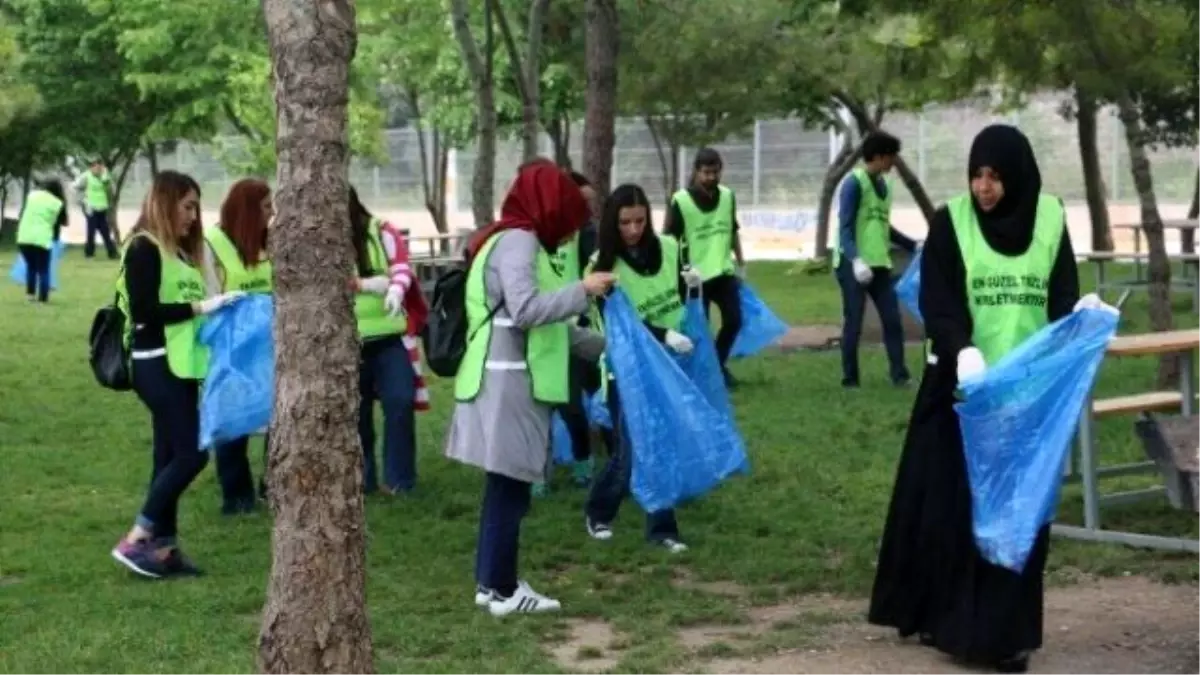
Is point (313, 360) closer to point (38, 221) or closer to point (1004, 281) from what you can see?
point (1004, 281)

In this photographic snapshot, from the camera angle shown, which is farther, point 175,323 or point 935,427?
point 175,323

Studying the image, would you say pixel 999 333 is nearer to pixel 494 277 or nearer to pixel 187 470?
pixel 494 277

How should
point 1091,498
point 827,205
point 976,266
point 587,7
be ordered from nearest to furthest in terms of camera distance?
point 976,266, point 1091,498, point 587,7, point 827,205

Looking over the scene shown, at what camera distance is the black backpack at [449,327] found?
7.14m

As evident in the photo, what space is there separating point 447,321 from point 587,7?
5.16 m

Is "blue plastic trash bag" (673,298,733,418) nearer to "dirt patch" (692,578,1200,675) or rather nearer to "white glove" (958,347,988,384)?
"dirt patch" (692,578,1200,675)

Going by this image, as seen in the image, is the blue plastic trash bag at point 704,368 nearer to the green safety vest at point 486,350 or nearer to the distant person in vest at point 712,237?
the green safety vest at point 486,350

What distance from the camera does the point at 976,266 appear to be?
20.7ft

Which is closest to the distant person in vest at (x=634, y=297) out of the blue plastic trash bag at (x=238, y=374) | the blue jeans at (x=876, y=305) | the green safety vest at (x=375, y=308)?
the green safety vest at (x=375, y=308)

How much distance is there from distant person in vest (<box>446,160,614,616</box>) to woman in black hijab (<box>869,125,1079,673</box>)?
1231mm

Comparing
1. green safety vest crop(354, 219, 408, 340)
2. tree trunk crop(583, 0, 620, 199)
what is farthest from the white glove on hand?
green safety vest crop(354, 219, 408, 340)

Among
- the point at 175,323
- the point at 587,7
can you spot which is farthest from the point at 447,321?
the point at 587,7

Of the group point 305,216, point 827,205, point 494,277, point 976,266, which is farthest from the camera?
point 827,205

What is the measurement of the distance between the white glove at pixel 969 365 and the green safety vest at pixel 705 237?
6180 millimetres
